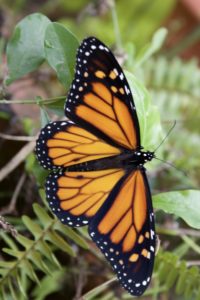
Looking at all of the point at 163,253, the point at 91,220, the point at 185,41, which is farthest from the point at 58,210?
the point at 185,41

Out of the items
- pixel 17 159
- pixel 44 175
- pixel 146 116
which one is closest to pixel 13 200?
pixel 17 159

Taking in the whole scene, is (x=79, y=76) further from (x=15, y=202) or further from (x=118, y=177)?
(x=15, y=202)

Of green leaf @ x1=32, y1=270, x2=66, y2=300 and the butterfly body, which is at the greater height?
the butterfly body

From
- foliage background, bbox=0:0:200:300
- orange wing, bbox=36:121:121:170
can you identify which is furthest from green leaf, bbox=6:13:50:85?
orange wing, bbox=36:121:121:170

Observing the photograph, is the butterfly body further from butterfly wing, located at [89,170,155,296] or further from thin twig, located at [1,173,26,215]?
thin twig, located at [1,173,26,215]

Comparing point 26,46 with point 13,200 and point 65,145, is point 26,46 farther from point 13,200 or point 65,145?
point 13,200

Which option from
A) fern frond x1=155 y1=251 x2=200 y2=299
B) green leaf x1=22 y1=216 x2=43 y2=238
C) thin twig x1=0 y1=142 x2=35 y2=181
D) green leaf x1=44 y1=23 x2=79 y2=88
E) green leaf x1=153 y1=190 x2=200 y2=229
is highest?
green leaf x1=44 y1=23 x2=79 y2=88

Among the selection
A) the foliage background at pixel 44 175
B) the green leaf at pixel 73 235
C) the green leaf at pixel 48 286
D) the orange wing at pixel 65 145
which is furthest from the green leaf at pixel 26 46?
the green leaf at pixel 48 286

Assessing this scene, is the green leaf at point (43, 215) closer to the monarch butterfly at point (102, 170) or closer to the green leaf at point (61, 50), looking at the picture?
the monarch butterfly at point (102, 170)
